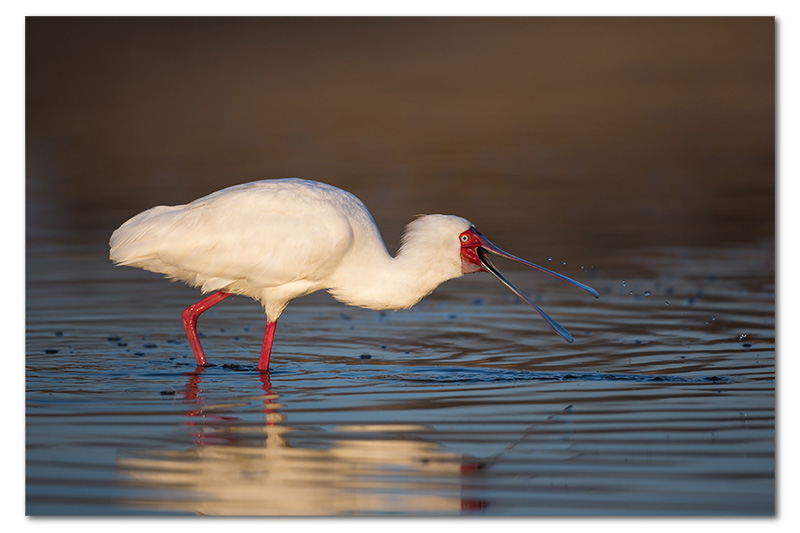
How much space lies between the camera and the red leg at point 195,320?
9586 mm

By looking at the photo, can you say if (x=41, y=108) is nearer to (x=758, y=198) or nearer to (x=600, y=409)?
(x=758, y=198)

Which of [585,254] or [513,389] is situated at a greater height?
[585,254]

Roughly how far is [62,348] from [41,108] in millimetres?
12340

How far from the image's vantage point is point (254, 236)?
918 centimetres

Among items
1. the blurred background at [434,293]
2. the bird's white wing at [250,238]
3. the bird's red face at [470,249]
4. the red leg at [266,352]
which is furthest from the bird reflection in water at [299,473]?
the bird's red face at [470,249]

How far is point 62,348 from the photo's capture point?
9.99 metres

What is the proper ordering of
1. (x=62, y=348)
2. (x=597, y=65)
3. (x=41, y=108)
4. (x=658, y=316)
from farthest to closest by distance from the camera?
1. (x=41, y=108)
2. (x=597, y=65)
3. (x=658, y=316)
4. (x=62, y=348)

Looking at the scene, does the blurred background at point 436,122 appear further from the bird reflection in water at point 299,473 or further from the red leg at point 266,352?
the bird reflection in water at point 299,473

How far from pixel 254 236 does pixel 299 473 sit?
271 centimetres

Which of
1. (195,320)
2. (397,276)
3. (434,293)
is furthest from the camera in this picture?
(434,293)

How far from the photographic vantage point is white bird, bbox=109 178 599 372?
9.16 metres

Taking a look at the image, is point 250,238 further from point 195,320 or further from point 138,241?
point 195,320

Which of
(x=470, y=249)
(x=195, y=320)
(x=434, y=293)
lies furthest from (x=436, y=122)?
(x=470, y=249)
